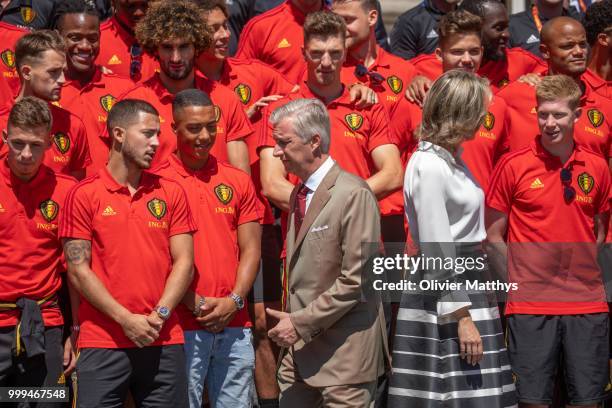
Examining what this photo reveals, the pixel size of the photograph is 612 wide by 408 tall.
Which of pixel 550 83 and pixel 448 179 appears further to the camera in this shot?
pixel 550 83

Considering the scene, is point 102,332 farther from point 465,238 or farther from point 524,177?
point 524,177

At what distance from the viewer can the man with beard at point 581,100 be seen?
8.34m

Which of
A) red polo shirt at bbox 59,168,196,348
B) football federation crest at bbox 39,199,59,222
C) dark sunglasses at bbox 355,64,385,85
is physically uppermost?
dark sunglasses at bbox 355,64,385,85

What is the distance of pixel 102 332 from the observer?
6.46 meters

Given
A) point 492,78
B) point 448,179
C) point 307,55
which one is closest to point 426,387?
point 448,179

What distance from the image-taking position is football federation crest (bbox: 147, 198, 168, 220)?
6.66 m

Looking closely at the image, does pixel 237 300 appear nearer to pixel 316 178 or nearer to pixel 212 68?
pixel 316 178

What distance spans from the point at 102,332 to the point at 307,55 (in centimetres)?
253

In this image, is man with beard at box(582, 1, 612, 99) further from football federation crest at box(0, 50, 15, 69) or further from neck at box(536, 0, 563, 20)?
football federation crest at box(0, 50, 15, 69)

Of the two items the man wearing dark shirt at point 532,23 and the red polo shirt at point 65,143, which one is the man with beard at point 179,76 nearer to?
the red polo shirt at point 65,143

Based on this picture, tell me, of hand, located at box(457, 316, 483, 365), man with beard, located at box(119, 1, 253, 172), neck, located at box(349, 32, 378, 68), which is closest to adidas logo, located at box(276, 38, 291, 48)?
neck, located at box(349, 32, 378, 68)

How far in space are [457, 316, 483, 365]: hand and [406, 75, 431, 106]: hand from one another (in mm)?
2840

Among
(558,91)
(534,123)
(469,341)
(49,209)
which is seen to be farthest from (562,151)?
(49,209)

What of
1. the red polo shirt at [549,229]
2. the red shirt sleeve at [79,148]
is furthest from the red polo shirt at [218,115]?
the red polo shirt at [549,229]
